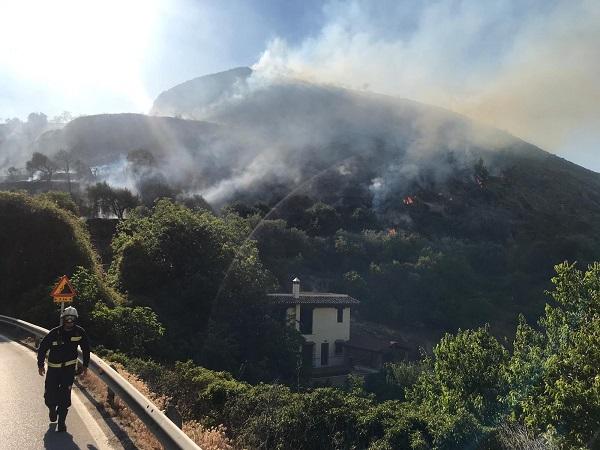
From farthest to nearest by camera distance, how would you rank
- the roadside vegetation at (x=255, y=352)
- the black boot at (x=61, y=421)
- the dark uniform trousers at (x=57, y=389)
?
the roadside vegetation at (x=255, y=352) → the dark uniform trousers at (x=57, y=389) → the black boot at (x=61, y=421)

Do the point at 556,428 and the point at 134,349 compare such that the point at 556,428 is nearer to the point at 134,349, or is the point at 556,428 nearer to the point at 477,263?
the point at 134,349

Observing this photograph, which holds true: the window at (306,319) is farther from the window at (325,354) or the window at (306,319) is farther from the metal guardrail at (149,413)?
the metal guardrail at (149,413)

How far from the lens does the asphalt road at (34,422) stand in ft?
19.2

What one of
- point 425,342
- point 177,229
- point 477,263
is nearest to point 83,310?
point 177,229

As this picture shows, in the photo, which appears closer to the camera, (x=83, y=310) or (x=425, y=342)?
(x=83, y=310)

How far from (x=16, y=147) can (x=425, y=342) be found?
133 m

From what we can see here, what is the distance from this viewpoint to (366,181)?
4023 inches

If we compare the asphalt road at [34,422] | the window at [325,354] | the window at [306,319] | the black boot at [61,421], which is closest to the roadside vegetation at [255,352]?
the asphalt road at [34,422]

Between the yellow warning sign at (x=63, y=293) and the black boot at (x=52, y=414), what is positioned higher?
the yellow warning sign at (x=63, y=293)

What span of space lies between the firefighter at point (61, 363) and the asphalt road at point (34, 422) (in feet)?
0.67

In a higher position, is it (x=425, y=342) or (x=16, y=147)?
(x=16, y=147)

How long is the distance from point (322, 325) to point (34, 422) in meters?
30.0

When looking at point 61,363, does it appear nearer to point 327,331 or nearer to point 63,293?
point 63,293

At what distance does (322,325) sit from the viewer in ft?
118
